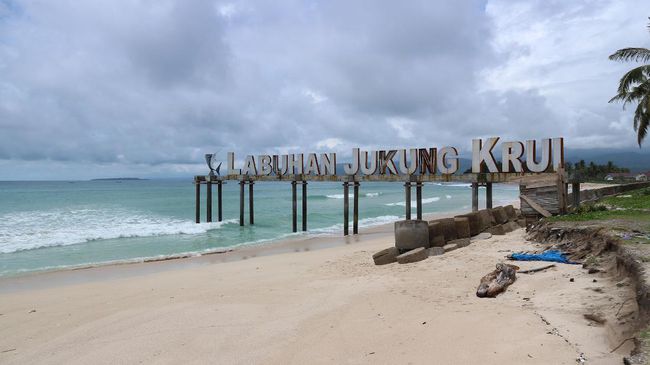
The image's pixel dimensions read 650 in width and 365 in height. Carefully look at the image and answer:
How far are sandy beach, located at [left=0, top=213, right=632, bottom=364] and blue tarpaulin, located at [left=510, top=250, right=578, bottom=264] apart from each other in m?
0.33

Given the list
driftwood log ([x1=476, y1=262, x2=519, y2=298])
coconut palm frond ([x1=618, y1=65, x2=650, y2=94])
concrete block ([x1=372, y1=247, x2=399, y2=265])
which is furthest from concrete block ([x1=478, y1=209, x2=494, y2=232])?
coconut palm frond ([x1=618, y1=65, x2=650, y2=94])

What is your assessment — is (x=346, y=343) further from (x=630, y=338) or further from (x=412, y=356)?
(x=630, y=338)

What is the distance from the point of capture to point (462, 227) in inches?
499

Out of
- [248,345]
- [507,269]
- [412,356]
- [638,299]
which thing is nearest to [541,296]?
[507,269]

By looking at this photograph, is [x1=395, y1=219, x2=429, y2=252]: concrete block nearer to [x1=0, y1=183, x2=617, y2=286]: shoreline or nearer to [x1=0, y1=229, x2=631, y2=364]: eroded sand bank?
[x1=0, y1=229, x2=631, y2=364]: eroded sand bank

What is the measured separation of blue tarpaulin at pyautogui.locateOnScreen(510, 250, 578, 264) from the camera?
8.11 metres

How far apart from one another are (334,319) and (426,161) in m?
13.4

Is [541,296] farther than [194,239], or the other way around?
[194,239]

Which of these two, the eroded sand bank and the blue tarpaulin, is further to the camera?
the blue tarpaulin

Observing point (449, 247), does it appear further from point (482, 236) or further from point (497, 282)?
point (497, 282)

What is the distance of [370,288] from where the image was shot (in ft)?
27.1

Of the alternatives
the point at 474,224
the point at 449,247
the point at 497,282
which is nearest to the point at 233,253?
the point at 449,247

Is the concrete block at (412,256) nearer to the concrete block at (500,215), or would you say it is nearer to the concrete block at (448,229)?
the concrete block at (448,229)

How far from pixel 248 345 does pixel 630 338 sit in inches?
167
